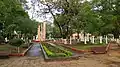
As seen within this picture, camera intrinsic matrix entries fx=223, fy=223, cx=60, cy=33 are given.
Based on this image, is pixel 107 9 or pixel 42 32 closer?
Result: pixel 107 9

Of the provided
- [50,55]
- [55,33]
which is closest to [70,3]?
[50,55]

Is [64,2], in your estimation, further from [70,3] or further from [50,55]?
[50,55]

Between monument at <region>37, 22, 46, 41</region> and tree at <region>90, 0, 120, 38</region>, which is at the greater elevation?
tree at <region>90, 0, 120, 38</region>

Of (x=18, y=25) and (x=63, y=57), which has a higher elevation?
(x=18, y=25)

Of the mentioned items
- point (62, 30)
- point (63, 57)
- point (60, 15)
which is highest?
point (60, 15)

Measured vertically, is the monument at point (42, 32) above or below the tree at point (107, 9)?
below

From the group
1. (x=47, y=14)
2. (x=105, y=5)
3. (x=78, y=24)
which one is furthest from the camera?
(x=47, y=14)

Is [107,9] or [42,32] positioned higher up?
[107,9]

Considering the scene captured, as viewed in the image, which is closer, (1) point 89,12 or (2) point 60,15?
(1) point 89,12

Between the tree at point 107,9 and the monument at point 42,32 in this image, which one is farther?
the monument at point 42,32

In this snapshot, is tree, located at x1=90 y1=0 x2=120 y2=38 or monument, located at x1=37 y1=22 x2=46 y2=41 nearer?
tree, located at x1=90 y1=0 x2=120 y2=38

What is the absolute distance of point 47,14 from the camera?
44.3 meters

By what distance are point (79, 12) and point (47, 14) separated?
700cm

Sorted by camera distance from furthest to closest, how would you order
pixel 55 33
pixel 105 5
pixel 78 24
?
pixel 55 33 → pixel 78 24 → pixel 105 5
